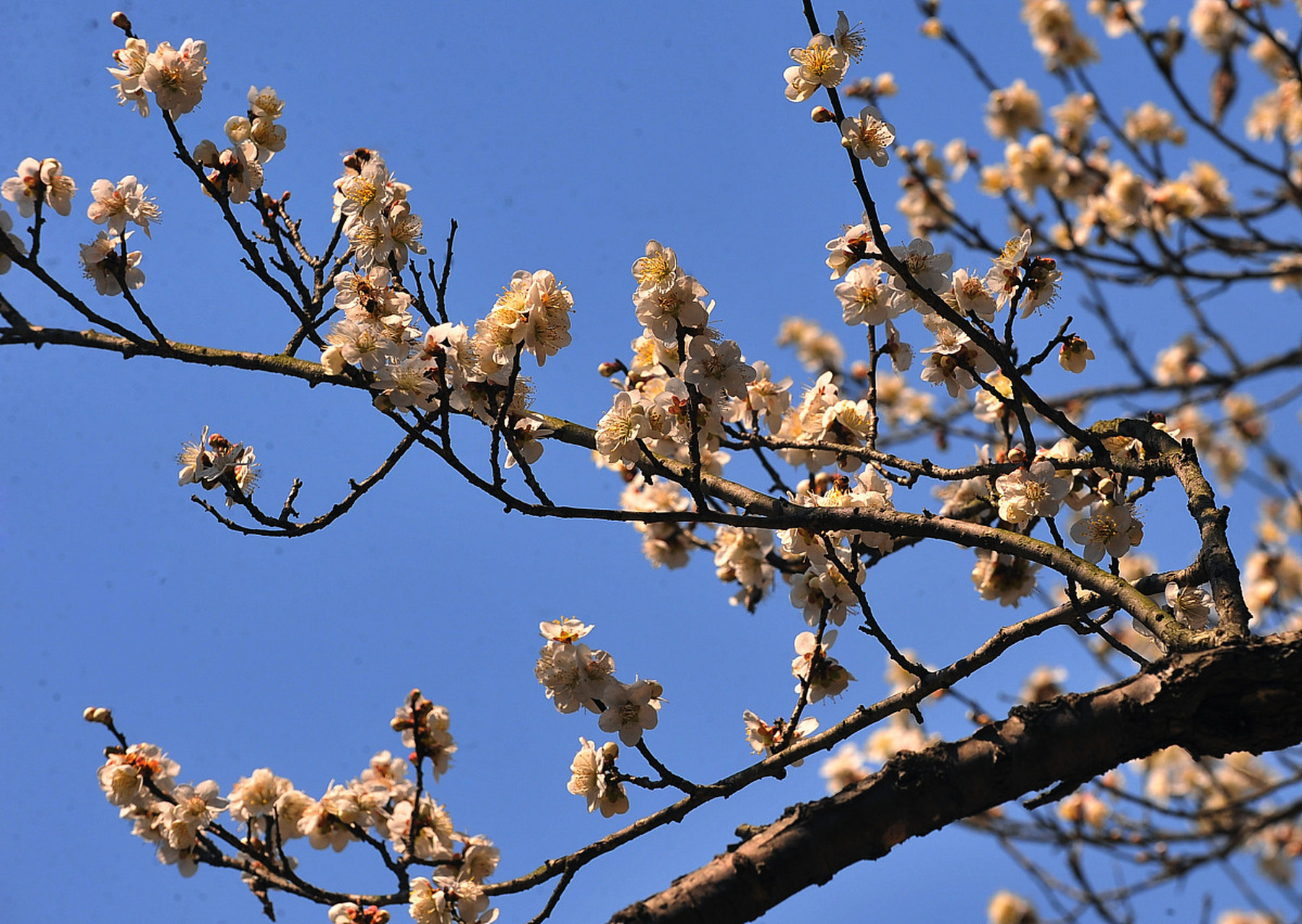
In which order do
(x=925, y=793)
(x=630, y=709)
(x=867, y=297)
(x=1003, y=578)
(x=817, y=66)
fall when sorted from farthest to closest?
(x=1003, y=578) → (x=867, y=297) → (x=630, y=709) → (x=817, y=66) → (x=925, y=793)

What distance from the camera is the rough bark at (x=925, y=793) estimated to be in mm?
1998

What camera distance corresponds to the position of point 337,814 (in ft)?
10.3

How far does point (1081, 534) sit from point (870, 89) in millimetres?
4636

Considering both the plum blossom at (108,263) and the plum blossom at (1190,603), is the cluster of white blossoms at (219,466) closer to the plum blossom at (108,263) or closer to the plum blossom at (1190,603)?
the plum blossom at (108,263)

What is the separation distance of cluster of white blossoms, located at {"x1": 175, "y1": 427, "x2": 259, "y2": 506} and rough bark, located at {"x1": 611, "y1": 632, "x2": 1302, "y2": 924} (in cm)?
147

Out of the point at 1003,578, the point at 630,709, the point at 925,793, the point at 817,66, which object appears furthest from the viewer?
the point at 1003,578

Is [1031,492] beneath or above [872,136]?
Answer: beneath

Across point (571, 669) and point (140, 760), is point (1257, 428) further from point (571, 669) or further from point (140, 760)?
point (140, 760)

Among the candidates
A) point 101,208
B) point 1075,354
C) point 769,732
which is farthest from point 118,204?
point 1075,354

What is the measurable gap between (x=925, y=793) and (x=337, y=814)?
195 centimetres

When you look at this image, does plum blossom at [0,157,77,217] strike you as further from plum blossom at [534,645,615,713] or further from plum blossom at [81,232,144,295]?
plum blossom at [534,645,615,713]

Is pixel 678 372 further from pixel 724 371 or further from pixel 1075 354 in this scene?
pixel 1075 354

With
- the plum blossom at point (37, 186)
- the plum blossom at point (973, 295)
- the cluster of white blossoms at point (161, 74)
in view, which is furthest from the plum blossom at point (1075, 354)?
the plum blossom at point (37, 186)

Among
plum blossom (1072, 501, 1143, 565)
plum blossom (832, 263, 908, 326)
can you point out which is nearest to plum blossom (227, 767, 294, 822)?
plum blossom (832, 263, 908, 326)
